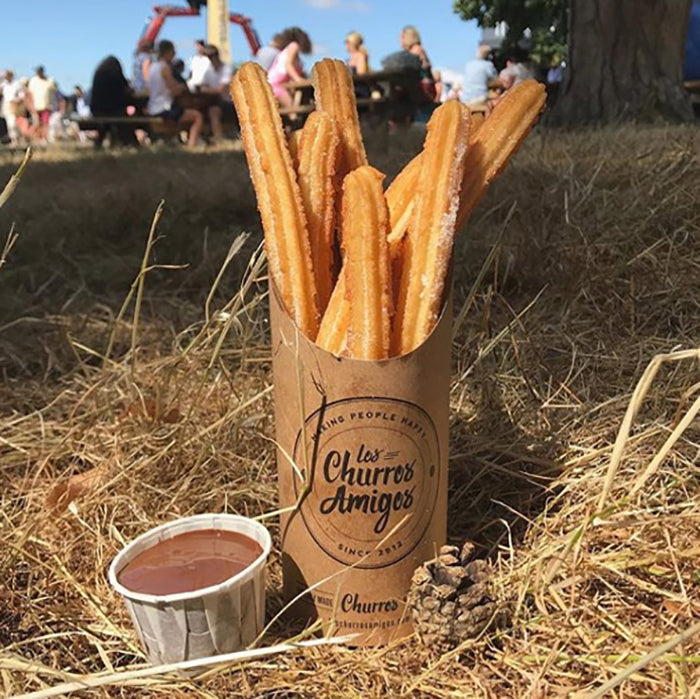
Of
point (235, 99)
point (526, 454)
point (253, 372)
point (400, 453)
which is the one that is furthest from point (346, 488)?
point (253, 372)

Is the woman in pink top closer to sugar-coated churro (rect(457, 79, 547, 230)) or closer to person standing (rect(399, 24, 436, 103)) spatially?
person standing (rect(399, 24, 436, 103))

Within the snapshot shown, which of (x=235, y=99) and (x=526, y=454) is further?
(x=526, y=454)

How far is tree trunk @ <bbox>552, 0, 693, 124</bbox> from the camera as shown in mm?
4402

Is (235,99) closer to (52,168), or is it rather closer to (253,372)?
(253,372)

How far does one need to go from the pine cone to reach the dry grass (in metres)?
0.03

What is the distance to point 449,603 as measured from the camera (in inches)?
43.2

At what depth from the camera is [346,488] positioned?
44.7 inches

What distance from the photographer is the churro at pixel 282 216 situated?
1.12 metres

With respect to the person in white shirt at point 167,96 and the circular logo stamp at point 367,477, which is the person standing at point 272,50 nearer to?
the person in white shirt at point 167,96

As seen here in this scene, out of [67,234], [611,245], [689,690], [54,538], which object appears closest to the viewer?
[689,690]

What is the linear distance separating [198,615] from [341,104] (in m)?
0.87

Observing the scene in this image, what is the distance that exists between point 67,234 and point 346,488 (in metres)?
2.88

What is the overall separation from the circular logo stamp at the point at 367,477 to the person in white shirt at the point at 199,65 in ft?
31.1

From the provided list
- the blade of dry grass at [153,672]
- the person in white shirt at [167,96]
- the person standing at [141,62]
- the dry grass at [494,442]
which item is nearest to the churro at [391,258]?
the dry grass at [494,442]
